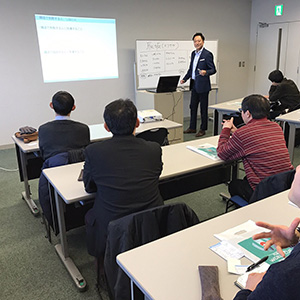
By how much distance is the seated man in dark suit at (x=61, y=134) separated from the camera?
2471mm

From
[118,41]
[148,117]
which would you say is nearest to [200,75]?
[118,41]

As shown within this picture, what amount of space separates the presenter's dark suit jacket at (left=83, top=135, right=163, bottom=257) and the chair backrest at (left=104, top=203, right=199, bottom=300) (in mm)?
264

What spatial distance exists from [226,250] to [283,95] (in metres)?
4.01

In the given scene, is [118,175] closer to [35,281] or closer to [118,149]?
[118,149]

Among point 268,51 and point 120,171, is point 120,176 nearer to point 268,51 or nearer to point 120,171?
point 120,171

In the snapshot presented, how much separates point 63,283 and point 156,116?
2.21 meters

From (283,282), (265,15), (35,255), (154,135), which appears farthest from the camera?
(265,15)

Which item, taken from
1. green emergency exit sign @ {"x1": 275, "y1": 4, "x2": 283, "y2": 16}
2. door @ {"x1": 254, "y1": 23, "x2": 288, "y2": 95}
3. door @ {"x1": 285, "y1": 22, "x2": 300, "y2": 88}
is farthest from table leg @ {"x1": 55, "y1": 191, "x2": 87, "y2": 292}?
green emergency exit sign @ {"x1": 275, "y1": 4, "x2": 283, "y2": 16}

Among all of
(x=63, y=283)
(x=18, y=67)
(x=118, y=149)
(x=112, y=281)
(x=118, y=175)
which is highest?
(x=18, y=67)

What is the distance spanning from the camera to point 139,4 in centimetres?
595

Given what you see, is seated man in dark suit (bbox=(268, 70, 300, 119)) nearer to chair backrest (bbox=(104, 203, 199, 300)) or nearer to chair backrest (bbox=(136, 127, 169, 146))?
chair backrest (bbox=(136, 127, 169, 146))

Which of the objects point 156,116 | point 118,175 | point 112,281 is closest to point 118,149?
point 118,175

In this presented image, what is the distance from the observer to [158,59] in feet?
20.6

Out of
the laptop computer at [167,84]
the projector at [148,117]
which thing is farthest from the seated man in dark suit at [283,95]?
the projector at [148,117]
